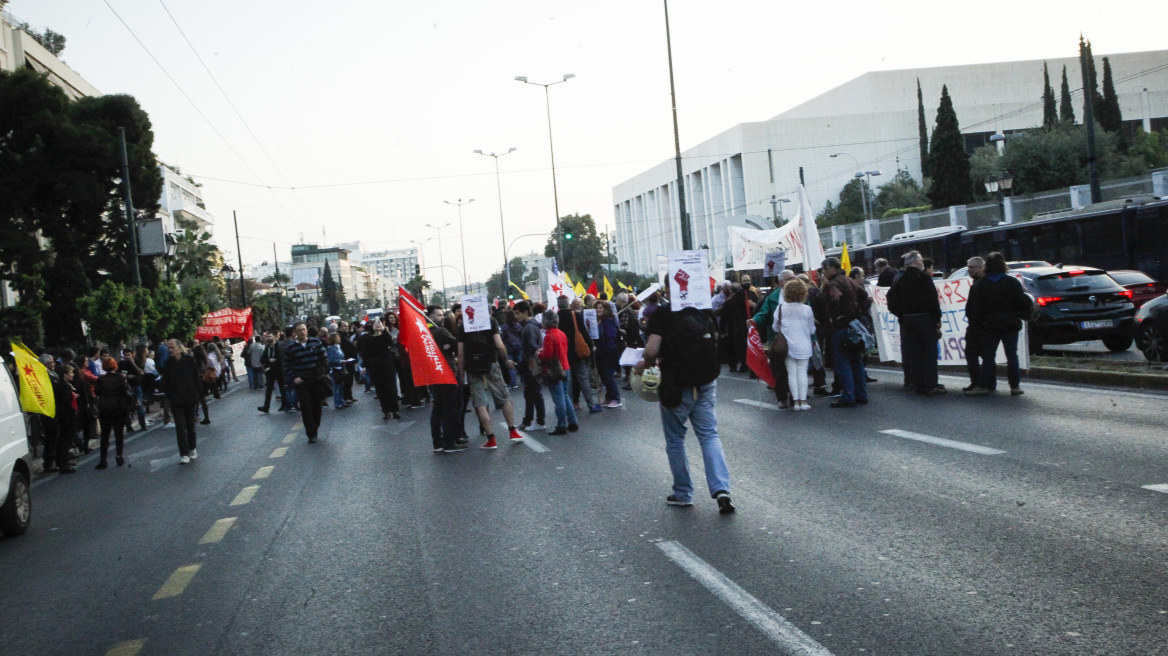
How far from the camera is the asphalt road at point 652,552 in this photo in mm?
4832

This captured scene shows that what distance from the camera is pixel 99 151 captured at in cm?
4081

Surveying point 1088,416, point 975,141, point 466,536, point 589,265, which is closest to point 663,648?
point 466,536

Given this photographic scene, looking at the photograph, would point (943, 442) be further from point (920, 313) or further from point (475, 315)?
point (475, 315)

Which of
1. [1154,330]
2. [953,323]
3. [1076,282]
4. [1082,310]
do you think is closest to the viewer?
[1154,330]

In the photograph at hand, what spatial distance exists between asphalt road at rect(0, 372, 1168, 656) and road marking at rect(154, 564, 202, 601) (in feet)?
0.09

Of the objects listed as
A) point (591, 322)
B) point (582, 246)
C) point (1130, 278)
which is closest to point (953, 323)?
point (591, 322)

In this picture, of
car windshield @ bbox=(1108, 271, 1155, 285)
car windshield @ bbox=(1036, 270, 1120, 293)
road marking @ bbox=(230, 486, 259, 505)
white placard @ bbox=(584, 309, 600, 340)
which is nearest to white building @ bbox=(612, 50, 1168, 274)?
car windshield @ bbox=(1108, 271, 1155, 285)

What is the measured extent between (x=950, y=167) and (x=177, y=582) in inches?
2415

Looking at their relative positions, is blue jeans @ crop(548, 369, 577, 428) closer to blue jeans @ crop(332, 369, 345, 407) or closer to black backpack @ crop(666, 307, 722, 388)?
black backpack @ crop(666, 307, 722, 388)

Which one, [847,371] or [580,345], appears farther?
[580,345]

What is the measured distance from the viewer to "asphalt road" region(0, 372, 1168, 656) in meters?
4.83

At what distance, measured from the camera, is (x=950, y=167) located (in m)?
62.0

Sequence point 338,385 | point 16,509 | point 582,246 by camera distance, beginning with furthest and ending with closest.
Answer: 1. point 582,246
2. point 338,385
3. point 16,509

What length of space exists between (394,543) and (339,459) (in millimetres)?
5574
